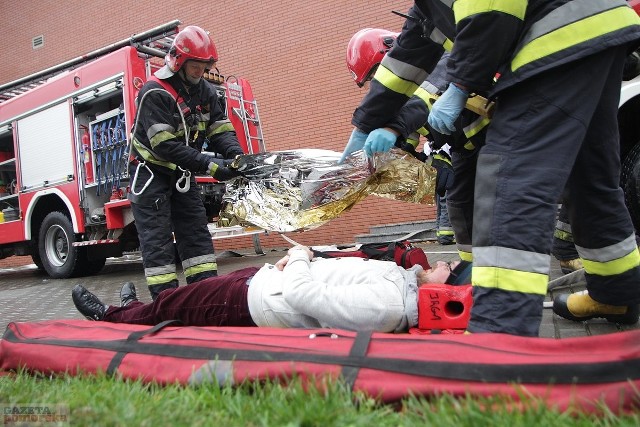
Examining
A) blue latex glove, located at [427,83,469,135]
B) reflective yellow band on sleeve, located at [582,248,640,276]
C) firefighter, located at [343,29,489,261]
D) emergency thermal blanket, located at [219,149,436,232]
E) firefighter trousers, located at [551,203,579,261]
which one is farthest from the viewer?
firefighter trousers, located at [551,203,579,261]

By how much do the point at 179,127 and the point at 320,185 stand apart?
1.20 metres

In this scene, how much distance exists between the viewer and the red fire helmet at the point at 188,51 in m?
3.48

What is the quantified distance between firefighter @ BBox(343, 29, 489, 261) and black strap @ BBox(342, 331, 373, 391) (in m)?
1.19

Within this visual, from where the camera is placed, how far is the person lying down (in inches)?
79.5

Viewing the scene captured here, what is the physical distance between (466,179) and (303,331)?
1513mm

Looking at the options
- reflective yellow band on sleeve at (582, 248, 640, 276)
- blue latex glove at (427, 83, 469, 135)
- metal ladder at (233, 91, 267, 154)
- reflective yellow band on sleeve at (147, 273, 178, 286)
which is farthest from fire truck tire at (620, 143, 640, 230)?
metal ladder at (233, 91, 267, 154)

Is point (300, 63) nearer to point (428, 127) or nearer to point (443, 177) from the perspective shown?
point (428, 127)

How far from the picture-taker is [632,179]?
11.0 feet

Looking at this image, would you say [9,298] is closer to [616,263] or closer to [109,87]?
[109,87]

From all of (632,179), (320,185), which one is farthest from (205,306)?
(632,179)

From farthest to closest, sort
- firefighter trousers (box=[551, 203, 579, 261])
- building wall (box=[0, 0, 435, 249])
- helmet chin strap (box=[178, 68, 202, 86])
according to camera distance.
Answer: building wall (box=[0, 0, 435, 249])
helmet chin strap (box=[178, 68, 202, 86])
firefighter trousers (box=[551, 203, 579, 261])

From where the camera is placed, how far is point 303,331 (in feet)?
5.83

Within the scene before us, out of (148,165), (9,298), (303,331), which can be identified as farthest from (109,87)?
(303,331)

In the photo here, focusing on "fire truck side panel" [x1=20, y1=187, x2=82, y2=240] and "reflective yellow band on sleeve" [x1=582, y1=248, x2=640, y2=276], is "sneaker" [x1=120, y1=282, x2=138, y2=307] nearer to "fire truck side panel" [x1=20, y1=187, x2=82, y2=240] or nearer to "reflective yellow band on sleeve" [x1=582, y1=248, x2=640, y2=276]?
"reflective yellow band on sleeve" [x1=582, y1=248, x2=640, y2=276]
